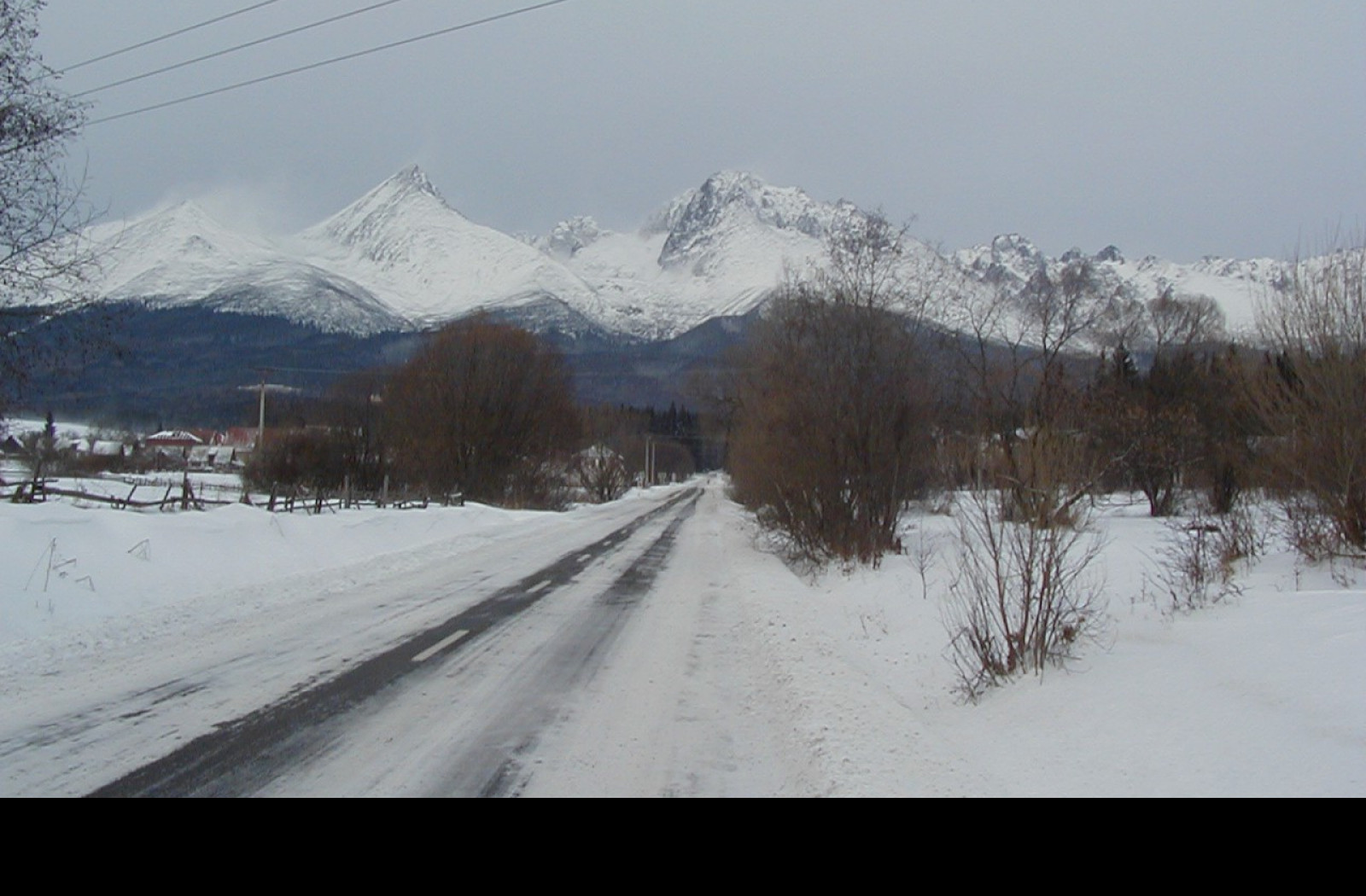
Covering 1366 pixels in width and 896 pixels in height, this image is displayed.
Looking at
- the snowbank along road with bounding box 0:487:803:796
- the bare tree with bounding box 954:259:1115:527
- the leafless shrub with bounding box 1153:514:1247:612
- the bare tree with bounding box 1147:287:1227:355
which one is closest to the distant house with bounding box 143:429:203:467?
the bare tree with bounding box 954:259:1115:527

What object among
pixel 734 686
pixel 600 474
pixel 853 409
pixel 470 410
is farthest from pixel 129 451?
pixel 734 686

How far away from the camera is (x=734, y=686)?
8.38m

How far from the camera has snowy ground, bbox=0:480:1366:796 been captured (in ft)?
17.6

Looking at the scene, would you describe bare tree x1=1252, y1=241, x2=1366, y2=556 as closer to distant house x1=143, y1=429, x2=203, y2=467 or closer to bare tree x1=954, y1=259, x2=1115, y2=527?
bare tree x1=954, y1=259, x2=1115, y2=527

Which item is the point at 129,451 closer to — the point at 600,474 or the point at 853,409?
the point at 600,474

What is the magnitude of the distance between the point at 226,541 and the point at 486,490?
31469 millimetres

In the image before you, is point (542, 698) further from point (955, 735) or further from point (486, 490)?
point (486, 490)

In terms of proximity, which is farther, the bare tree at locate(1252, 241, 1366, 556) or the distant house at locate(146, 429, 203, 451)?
the distant house at locate(146, 429, 203, 451)

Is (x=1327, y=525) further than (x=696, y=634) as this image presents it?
Yes

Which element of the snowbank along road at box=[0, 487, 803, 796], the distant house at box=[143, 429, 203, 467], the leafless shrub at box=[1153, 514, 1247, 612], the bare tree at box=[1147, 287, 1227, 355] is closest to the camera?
the snowbank along road at box=[0, 487, 803, 796]

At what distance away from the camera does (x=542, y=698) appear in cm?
759

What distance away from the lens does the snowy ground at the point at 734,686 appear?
536cm

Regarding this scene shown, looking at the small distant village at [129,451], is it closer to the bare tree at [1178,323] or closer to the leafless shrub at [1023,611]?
the leafless shrub at [1023,611]
